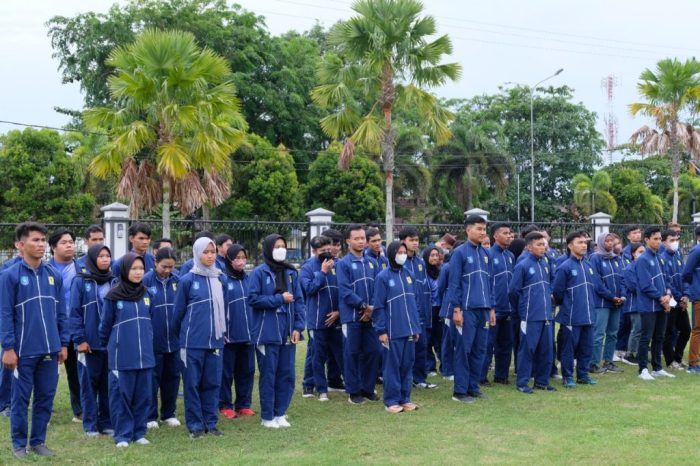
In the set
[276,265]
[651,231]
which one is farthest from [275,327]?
[651,231]

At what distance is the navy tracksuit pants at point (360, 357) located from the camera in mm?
8828

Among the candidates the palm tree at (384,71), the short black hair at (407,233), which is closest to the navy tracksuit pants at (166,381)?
the short black hair at (407,233)

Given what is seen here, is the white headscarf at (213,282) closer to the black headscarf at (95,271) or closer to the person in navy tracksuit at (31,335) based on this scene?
the black headscarf at (95,271)

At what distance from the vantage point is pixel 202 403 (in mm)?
7352

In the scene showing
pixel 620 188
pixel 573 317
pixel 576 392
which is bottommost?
pixel 576 392

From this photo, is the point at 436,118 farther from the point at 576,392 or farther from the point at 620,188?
the point at 620,188

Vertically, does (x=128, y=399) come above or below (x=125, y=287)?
below

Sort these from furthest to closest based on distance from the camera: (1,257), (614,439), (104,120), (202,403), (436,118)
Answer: (436,118) < (1,257) < (104,120) < (202,403) < (614,439)

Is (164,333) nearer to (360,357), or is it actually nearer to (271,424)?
(271,424)

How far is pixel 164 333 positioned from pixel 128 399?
0.84 meters

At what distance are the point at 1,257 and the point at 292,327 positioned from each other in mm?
11723

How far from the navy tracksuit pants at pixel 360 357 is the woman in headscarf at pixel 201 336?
1.87 metres

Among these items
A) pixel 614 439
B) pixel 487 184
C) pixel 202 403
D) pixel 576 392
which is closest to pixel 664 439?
pixel 614 439

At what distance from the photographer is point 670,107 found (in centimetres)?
2411
